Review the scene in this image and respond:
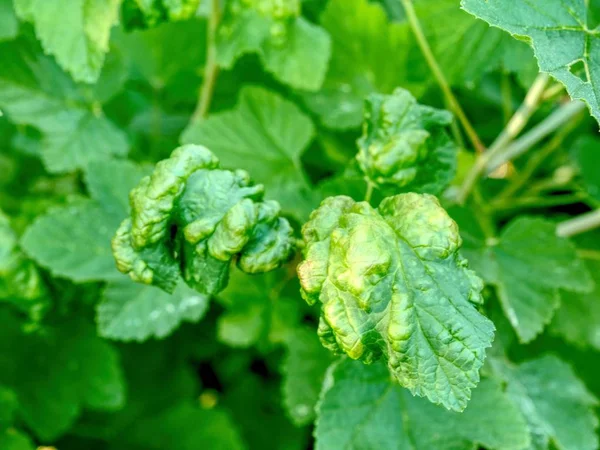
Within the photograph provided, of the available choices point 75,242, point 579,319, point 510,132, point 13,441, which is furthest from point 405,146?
point 13,441

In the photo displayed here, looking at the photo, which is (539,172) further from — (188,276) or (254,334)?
(188,276)

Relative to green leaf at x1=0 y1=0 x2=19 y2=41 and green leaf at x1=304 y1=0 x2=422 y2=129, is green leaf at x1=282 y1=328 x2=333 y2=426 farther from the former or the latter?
green leaf at x1=0 y1=0 x2=19 y2=41

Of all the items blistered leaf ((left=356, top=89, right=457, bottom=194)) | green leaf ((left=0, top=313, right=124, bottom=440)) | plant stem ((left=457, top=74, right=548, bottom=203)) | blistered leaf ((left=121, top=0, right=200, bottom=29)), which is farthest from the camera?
green leaf ((left=0, top=313, right=124, bottom=440))

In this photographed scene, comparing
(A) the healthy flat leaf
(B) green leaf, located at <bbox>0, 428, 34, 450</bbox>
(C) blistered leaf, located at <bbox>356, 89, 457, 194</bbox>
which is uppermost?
(C) blistered leaf, located at <bbox>356, 89, 457, 194</bbox>

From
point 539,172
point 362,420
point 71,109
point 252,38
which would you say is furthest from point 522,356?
point 71,109

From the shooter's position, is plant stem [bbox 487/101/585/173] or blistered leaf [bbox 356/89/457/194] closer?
blistered leaf [bbox 356/89/457/194]

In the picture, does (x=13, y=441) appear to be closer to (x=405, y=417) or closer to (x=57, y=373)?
(x=57, y=373)

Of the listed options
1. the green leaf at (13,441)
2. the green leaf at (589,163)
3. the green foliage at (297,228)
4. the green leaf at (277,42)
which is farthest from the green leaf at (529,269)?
the green leaf at (13,441)

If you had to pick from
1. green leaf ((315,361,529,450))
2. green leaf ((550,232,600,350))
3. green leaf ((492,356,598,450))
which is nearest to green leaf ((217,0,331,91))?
green leaf ((315,361,529,450))
